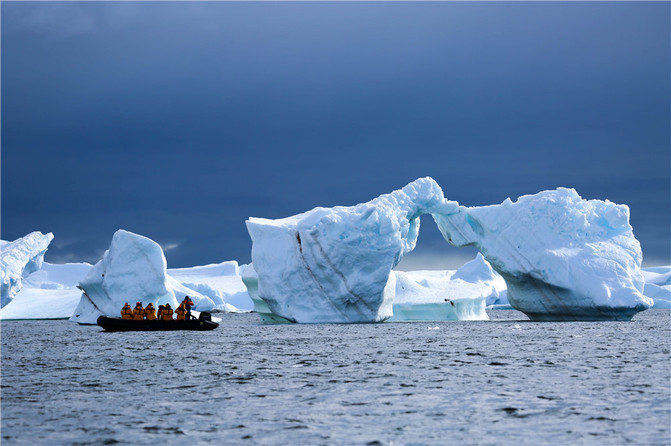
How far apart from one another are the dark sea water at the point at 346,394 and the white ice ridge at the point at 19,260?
62.1 feet

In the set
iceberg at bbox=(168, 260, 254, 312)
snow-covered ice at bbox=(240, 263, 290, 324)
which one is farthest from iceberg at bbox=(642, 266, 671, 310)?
iceberg at bbox=(168, 260, 254, 312)

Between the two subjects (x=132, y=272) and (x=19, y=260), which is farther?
(x=19, y=260)

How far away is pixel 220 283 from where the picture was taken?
76.2m

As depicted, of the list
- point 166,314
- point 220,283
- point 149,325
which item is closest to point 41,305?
point 220,283

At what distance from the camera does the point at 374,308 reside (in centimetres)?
2741

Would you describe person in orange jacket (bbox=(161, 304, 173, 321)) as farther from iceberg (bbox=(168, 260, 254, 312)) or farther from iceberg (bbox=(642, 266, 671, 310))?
iceberg (bbox=(168, 260, 254, 312))

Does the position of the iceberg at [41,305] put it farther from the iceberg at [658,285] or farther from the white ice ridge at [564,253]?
the iceberg at [658,285]

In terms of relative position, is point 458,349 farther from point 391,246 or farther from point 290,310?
point 290,310

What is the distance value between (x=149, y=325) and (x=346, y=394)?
56.6 ft

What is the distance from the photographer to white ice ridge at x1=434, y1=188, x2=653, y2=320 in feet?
79.9

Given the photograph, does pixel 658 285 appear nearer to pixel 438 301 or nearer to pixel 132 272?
pixel 438 301

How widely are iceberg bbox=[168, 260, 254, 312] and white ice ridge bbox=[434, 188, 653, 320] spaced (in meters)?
38.3

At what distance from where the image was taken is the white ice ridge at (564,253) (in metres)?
24.3

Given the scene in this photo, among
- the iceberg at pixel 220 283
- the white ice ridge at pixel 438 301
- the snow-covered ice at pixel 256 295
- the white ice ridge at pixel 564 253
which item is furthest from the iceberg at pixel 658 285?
the iceberg at pixel 220 283
